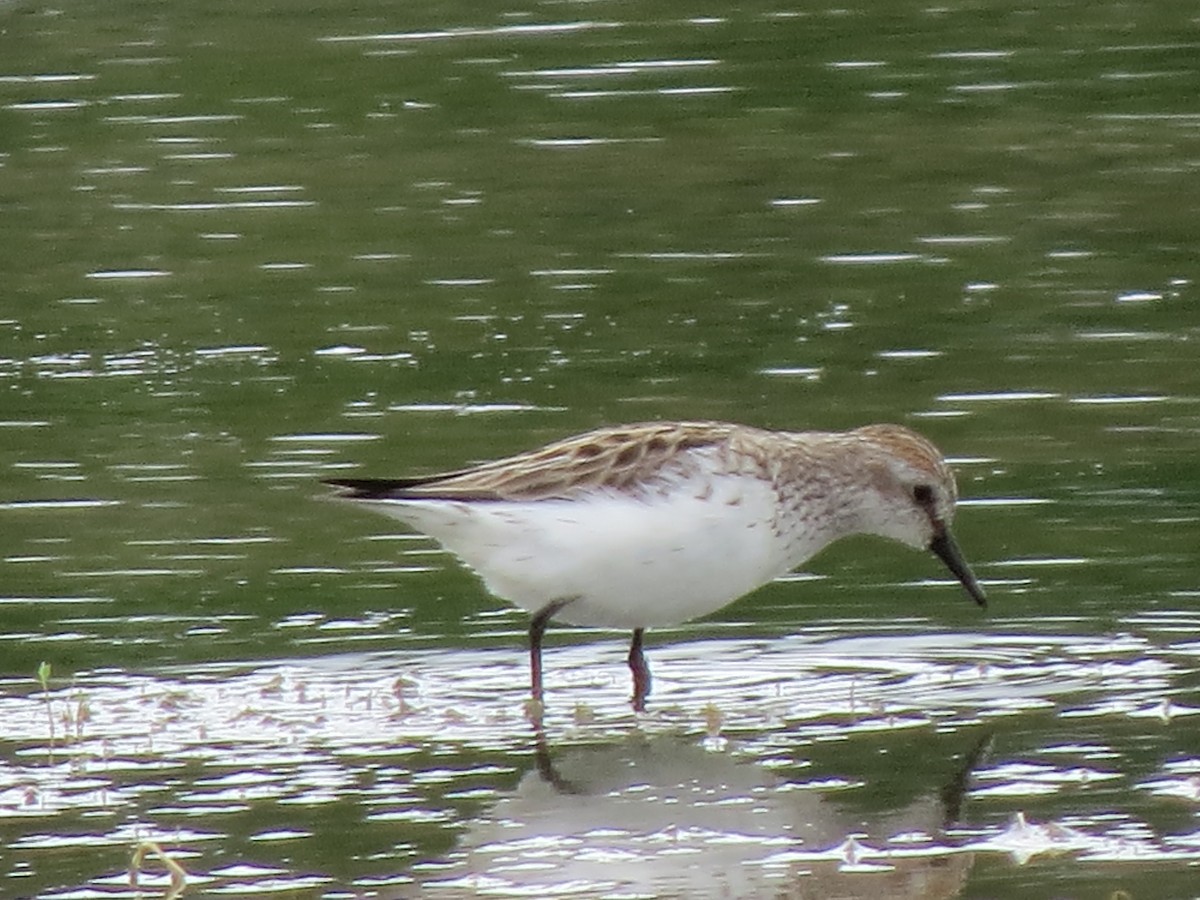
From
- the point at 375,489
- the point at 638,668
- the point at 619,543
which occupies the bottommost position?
the point at 638,668

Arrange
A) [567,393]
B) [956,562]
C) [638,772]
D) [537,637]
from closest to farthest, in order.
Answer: [638,772]
[537,637]
[956,562]
[567,393]

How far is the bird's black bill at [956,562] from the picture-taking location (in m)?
9.73

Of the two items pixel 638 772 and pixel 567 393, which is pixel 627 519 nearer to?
pixel 638 772

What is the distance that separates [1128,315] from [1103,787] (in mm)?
6474

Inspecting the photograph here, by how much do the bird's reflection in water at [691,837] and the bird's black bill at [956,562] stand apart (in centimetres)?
144

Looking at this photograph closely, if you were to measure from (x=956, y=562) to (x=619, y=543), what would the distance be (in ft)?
4.87

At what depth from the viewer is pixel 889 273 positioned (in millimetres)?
14969

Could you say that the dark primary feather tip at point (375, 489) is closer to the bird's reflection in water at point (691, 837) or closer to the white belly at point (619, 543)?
the white belly at point (619, 543)

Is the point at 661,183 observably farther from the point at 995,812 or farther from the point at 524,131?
the point at 995,812

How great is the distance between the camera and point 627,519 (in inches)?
347

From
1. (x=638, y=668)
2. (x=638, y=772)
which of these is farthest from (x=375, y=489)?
(x=638, y=772)

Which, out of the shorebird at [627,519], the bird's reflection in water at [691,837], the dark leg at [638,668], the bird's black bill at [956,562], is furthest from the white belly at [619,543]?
the bird's black bill at [956,562]

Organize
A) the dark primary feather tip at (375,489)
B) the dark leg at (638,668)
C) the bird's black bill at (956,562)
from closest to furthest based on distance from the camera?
the dark primary feather tip at (375,489) < the dark leg at (638,668) < the bird's black bill at (956,562)

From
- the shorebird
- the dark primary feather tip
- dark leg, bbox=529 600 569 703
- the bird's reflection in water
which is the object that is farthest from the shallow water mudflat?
the dark primary feather tip
